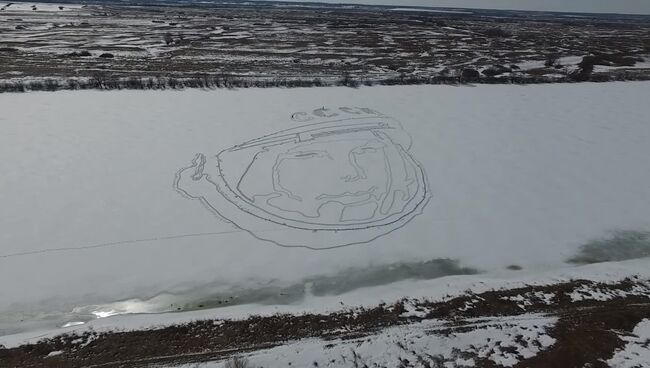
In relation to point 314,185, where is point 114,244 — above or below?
below

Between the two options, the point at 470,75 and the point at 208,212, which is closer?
the point at 208,212

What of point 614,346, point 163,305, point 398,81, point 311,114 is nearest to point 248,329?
point 163,305

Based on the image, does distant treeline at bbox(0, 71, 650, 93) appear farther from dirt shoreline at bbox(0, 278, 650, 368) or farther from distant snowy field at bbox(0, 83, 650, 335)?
dirt shoreline at bbox(0, 278, 650, 368)

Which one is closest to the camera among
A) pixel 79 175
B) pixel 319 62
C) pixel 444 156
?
pixel 79 175

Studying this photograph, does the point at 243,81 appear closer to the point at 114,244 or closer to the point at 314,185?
the point at 314,185

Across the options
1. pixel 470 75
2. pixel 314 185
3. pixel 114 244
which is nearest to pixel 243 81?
pixel 314 185

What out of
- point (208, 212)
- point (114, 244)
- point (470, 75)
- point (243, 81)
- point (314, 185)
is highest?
point (243, 81)

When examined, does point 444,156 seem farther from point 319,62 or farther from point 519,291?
point 319,62
